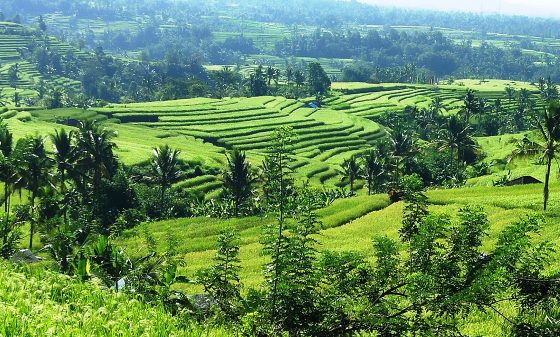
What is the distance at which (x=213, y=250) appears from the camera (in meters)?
41.3

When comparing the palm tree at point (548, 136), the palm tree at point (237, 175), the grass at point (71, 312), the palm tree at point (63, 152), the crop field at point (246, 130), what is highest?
the grass at point (71, 312)

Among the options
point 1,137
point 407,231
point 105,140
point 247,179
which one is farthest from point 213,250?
point 407,231

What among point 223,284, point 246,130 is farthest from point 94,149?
point 246,130

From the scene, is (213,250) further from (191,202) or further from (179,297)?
(179,297)

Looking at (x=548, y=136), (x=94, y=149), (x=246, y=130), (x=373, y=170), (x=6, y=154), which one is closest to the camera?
(x=548, y=136)

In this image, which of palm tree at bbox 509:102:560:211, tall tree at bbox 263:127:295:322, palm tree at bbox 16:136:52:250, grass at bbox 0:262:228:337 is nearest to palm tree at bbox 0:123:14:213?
palm tree at bbox 16:136:52:250

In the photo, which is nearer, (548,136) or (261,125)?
(548,136)

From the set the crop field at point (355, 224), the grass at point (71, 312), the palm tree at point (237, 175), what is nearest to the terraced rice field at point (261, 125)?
the palm tree at point (237, 175)

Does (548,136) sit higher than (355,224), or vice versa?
(548,136)

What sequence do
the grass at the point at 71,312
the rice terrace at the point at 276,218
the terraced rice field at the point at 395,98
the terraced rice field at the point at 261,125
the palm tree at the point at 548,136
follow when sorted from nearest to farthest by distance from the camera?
the grass at the point at 71,312 → the rice terrace at the point at 276,218 → the palm tree at the point at 548,136 → the terraced rice field at the point at 261,125 → the terraced rice field at the point at 395,98

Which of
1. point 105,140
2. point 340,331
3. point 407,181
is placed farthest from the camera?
point 105,140

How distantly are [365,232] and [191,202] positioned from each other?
2887cm

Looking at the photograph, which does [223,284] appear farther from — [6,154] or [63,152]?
[6,154]

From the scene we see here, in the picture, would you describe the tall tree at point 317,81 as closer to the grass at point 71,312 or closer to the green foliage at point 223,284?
the green foliage at point 223,284
